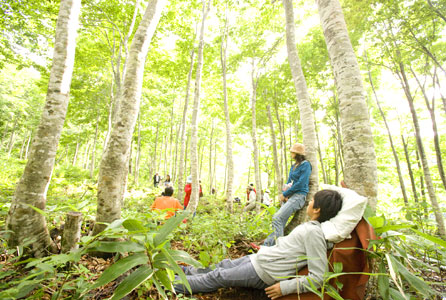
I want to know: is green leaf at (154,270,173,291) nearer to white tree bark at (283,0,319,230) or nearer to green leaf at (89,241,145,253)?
green leaf at (89,241,145,253)

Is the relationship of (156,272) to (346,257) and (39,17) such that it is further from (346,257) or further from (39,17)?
(39,17)

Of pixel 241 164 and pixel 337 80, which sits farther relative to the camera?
pixel 241 164

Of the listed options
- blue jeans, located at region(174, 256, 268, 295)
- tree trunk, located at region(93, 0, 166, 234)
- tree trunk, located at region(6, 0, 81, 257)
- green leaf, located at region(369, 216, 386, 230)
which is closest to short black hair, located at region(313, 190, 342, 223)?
green leaf, located at region(369, 216, 386, 230)

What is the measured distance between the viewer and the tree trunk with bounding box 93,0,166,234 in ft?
8.75

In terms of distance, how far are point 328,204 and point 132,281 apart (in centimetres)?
198

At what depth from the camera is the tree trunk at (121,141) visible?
2668mm

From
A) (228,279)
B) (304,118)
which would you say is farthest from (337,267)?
(304,118)

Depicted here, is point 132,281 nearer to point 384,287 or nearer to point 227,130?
point 384,287

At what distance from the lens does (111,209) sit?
2660 millimetres

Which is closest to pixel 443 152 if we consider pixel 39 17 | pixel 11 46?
pixel 39 17

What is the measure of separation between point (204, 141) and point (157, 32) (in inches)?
591

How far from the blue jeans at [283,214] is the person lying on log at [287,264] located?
3.84 feet

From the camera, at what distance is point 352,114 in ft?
8.20

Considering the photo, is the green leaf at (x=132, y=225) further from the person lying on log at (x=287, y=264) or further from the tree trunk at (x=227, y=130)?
the tree trunk at (x=227, y=130)
